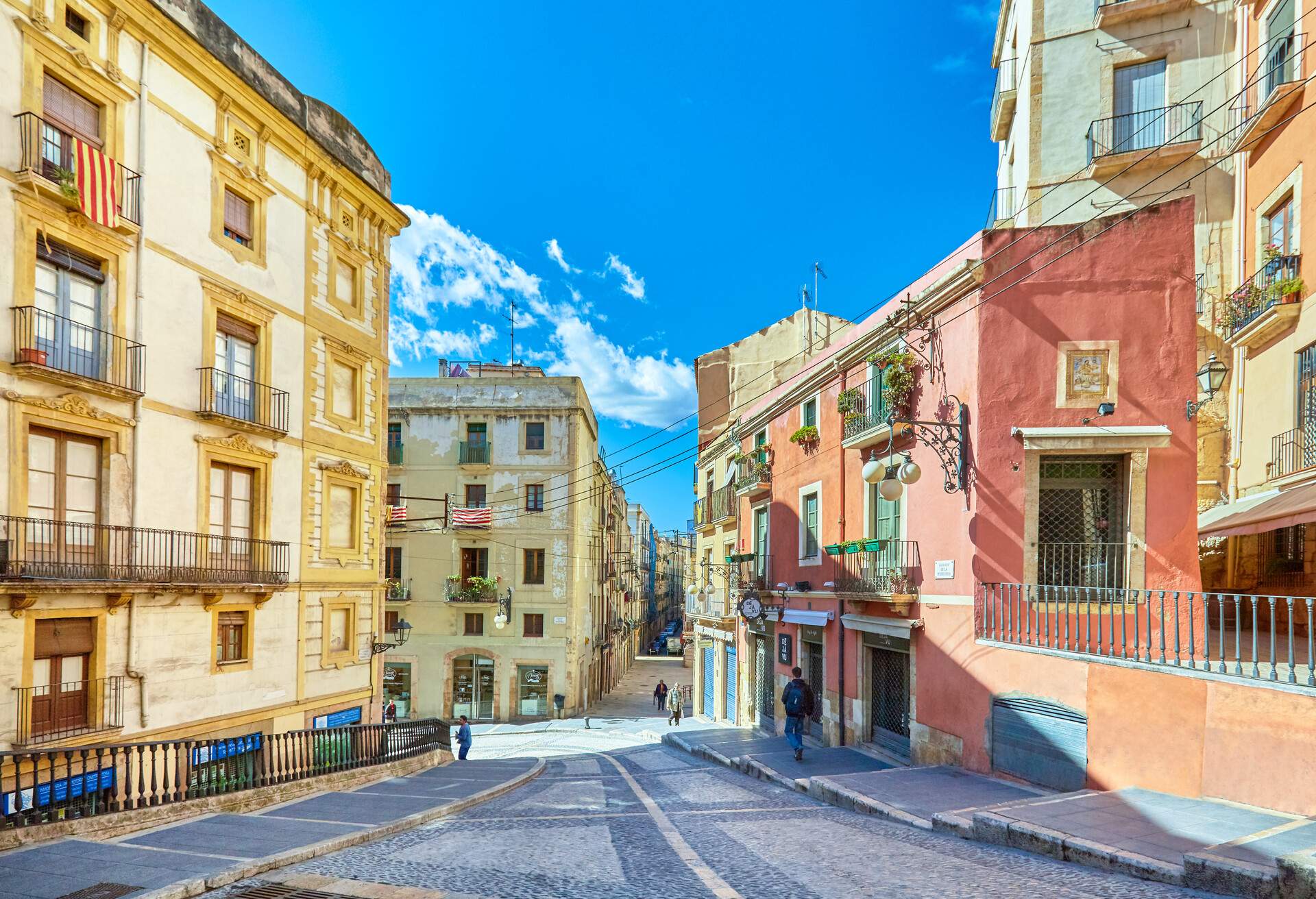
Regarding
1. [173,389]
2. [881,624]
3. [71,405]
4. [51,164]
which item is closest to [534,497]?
[173,389]

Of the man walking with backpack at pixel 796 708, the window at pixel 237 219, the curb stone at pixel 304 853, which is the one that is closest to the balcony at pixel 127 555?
the window at pixel 237 219

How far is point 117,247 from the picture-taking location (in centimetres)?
1352

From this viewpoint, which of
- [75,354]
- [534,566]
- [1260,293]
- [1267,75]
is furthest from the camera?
[534,566]

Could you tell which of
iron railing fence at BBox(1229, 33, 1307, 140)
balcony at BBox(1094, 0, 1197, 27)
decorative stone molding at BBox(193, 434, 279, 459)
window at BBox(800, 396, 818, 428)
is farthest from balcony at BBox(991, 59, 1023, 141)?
decorative stone molding at BBox(193, 434, 279, 459)

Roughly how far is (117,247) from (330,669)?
9.64 m

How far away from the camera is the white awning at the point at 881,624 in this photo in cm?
1488

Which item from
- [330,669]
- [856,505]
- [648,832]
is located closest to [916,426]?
[856,505]

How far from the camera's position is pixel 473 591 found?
3372cm

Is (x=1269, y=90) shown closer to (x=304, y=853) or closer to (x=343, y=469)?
(x=343, y=469)

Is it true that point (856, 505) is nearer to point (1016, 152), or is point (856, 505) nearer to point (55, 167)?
point (1016, 152)

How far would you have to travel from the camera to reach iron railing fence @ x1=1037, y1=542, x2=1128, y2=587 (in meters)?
12.7

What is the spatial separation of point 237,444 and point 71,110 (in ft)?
19.8

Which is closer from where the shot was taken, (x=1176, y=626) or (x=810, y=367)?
(x=1176, y=626)

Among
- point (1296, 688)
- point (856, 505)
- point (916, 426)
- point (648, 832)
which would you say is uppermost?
point (916, 426)
